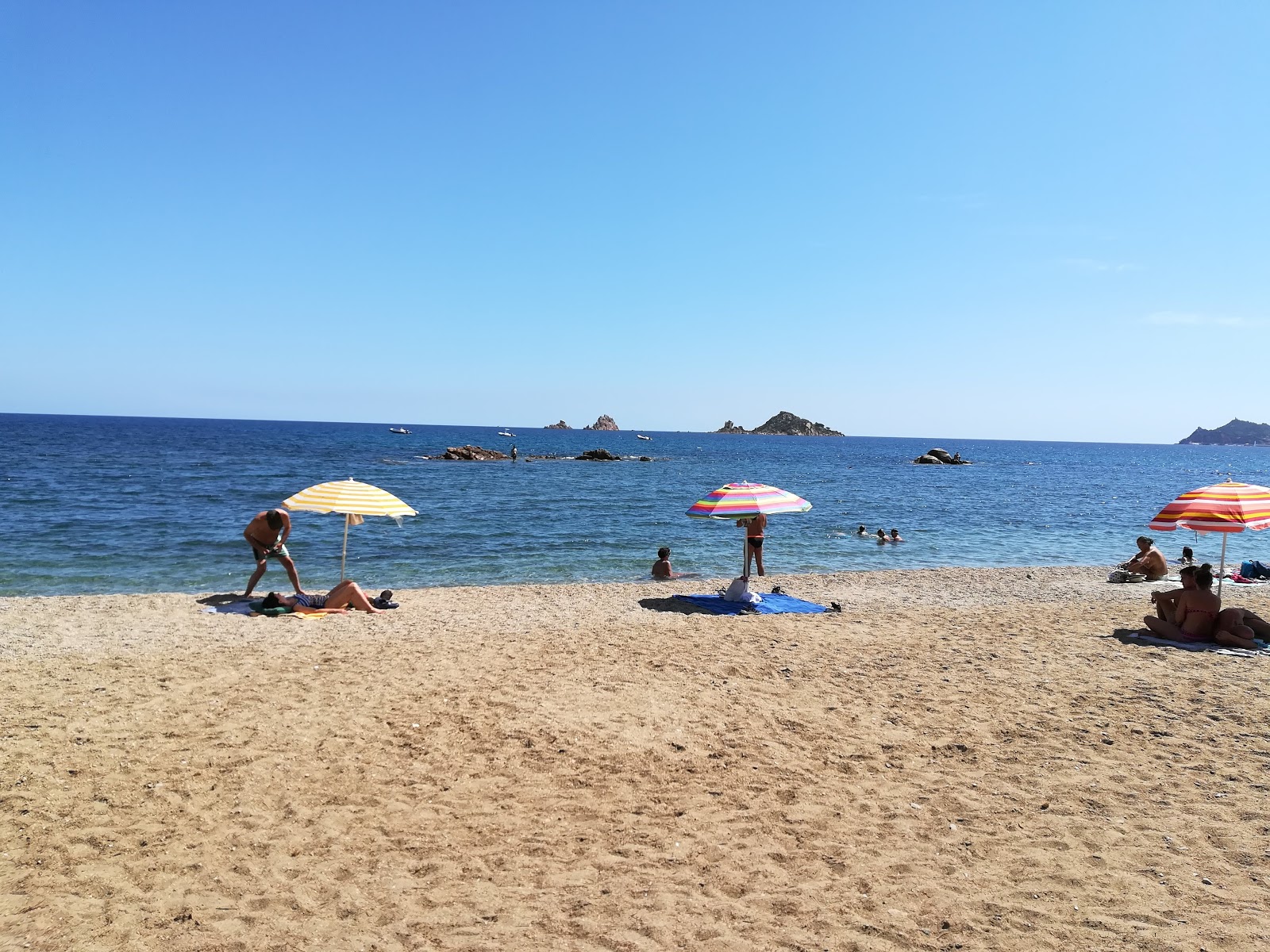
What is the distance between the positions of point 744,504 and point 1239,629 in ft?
22.9

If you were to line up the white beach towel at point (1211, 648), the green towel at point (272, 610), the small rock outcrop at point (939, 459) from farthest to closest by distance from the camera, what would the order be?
the small rock outcrop at point (939, 459) → the green towel at point (272, 610) → the white beach towel at point (1211, 648)

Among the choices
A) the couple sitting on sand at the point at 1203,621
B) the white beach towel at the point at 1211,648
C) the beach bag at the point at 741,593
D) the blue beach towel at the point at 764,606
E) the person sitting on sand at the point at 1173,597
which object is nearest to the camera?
the white beach towel at the point at 1211,648

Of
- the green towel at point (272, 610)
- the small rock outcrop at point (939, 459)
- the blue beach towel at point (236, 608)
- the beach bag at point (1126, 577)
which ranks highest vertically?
the small rock outcrop at point (939, 459)

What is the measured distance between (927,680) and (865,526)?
20.8 metres

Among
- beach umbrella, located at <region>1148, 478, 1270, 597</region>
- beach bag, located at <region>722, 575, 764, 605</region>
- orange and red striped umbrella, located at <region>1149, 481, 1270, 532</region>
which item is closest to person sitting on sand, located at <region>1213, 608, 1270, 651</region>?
beach umbrella, located at <region>1148, 478, 1270, 597</region>

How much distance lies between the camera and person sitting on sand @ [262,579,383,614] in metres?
11.9

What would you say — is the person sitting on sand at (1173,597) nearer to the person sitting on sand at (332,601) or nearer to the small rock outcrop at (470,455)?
the person sitting on sand at (332,601)

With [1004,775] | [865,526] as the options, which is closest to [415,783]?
[1004,775]

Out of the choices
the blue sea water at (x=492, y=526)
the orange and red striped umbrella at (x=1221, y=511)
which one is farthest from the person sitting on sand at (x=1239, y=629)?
the blue sea water at (x=492, y=526)

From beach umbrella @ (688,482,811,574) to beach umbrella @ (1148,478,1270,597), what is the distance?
5253mm

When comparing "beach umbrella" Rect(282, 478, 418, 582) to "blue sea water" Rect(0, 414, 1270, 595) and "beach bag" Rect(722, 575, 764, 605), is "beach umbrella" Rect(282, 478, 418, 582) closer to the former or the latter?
"blue sea water" Rect(0, 414, 1270, 595)

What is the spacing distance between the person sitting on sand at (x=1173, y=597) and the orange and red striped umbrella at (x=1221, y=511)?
631mm

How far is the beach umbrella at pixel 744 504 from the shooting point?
1215 cm

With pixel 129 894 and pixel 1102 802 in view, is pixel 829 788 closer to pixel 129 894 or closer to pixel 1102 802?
pixel 1102 802
